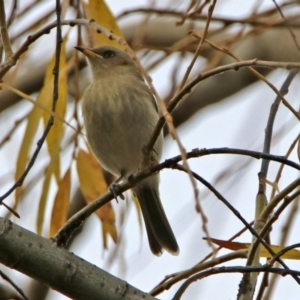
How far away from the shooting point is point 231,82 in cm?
394

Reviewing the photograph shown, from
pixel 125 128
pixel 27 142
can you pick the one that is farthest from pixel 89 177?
pixel 125 128

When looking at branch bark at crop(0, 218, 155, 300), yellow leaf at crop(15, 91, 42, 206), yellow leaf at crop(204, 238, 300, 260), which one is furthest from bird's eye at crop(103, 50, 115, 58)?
branch bark at crop(0, 218, 155, 300)

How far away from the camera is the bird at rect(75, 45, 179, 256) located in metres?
3.06

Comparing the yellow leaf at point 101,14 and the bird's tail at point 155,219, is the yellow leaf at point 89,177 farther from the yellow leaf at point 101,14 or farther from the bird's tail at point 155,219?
the bird's tail at point 155,219

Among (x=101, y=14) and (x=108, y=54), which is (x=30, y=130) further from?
(x=108, y=54)

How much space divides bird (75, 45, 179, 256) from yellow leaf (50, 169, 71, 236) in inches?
21.2

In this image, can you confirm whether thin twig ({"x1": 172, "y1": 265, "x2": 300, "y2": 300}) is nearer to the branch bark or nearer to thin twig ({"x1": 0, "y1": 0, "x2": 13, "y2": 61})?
the branch bark

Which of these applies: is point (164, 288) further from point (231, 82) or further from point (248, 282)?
point (231, 82)

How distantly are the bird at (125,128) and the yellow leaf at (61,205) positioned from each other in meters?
0.54

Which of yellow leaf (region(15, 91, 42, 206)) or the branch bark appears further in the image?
yellow leaf (region(15, 91, 42, 206))

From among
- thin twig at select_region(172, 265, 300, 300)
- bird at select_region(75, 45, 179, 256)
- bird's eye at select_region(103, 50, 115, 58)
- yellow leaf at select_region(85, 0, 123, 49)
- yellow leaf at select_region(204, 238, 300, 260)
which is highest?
bird's eye at select_region(103, 50, 115, 58)

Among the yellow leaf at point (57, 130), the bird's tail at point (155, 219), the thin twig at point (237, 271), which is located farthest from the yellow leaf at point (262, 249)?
the bird's tail at point (155, 219)

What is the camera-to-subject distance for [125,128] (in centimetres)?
305

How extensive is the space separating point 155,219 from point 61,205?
109cm
